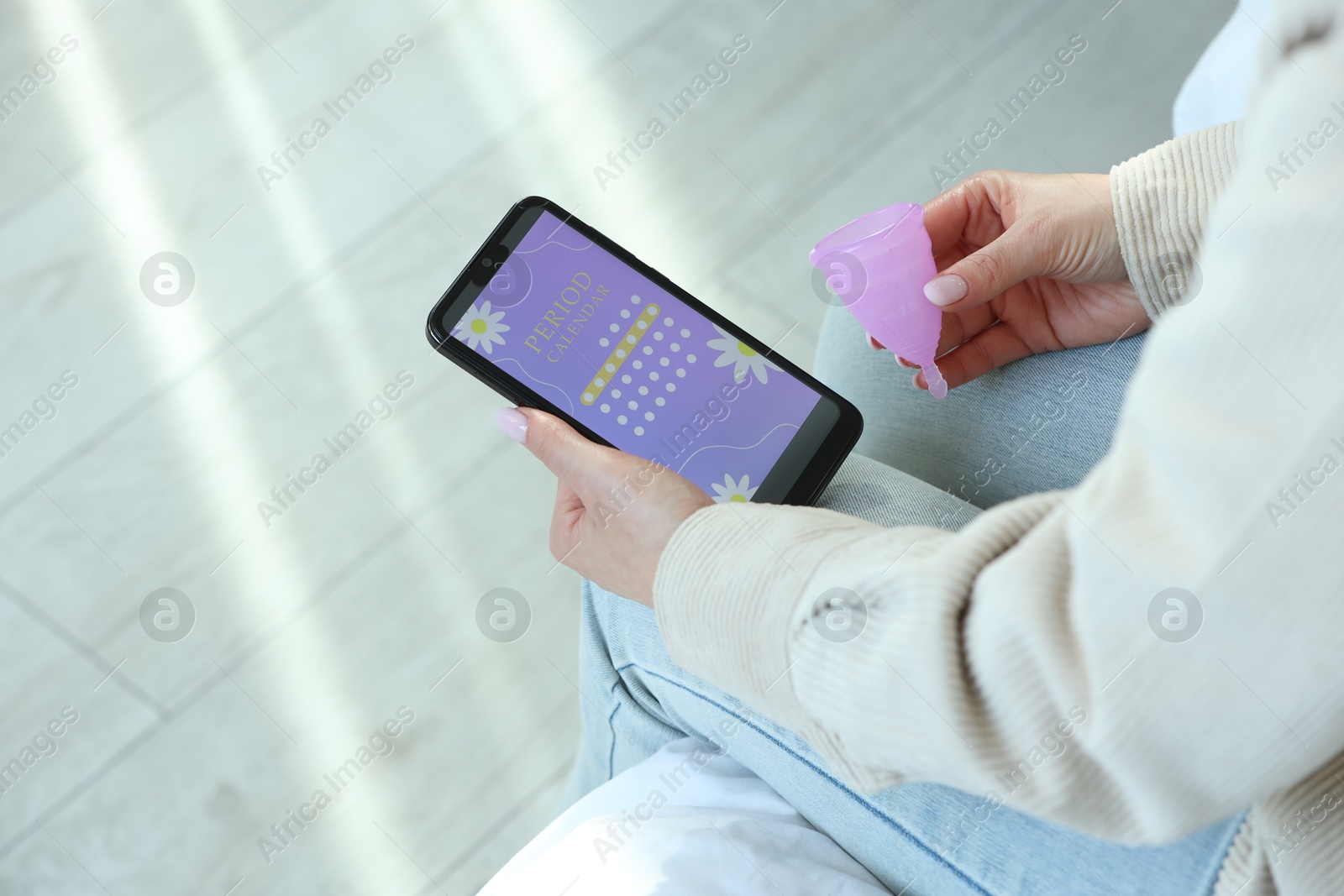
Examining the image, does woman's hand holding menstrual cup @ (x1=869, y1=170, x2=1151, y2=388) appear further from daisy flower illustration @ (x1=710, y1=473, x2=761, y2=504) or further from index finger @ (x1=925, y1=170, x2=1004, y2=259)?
daisy flower illustration @ (x1=710, y1=473, x2=761, y2=504)

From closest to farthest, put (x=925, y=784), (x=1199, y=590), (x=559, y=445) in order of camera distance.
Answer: (x=1199, y=590), (x=925, y=784), (x=559, y=445)

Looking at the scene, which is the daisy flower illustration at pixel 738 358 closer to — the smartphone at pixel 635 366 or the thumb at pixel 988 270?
the smartphone at pixel 635 366

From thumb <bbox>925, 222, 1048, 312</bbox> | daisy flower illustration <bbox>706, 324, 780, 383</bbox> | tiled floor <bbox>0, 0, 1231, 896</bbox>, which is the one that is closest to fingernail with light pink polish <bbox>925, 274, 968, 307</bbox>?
thumb <bbox>925, 222, 1048, 312</bbox>

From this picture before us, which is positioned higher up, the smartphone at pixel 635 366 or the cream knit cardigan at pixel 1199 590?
the smartphone at pixel 635 366

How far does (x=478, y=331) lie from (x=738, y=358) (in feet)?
0.54

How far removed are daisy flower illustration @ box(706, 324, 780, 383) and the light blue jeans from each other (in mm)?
83

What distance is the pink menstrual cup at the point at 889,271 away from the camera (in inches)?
22.3

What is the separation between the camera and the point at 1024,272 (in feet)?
1.83

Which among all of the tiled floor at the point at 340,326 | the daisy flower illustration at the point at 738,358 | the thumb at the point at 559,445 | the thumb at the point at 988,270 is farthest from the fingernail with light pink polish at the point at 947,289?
the tiled floor at the point at 340,326

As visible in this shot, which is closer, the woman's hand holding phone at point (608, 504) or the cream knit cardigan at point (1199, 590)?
the cream knit cardigan at point (1199, 590)

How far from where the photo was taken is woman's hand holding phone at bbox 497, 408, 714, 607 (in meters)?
0.49

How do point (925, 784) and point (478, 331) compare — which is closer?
point (925, 784)

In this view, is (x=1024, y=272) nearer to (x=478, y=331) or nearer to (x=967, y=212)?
(x=967, y=212)

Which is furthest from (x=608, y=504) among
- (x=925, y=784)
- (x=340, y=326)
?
(x=340, y=326)
